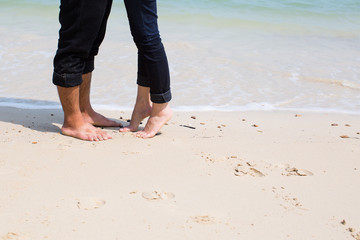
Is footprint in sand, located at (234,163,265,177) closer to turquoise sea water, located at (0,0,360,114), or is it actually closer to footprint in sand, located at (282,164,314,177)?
footprint in sand, located at (282,164,314,177)

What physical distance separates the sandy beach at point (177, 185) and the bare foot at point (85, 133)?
0.05m

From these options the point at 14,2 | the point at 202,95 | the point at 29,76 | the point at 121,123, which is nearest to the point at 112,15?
the point at 14,2

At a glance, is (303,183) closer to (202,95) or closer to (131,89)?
(202,95)

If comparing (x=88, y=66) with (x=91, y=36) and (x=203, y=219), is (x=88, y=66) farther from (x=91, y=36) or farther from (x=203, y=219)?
(x=203, y=219)

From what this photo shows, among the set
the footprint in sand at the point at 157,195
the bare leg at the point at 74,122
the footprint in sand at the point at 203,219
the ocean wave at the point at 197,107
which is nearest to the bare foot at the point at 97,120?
the bare leg at the point at 74,122

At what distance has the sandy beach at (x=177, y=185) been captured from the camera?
1650 mm

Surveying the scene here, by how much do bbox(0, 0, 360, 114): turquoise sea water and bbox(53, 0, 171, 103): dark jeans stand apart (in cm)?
115

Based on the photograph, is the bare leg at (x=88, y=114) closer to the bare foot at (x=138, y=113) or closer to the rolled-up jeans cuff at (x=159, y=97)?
the bare foot at (x=138, y=113)

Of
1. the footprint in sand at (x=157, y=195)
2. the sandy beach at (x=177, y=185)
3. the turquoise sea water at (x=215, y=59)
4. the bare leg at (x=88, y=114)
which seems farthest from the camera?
the turquoise sea water at (x=215, y=59)

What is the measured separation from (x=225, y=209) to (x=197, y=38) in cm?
509

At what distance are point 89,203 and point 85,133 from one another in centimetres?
83

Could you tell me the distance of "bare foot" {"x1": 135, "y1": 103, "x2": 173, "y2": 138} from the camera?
264cm

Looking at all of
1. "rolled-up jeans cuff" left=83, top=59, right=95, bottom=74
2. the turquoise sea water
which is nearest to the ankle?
"rolled-up jeans cuff" left=83, top=59, right=95, bottom=74

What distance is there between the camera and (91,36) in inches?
95.3
